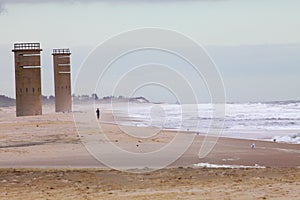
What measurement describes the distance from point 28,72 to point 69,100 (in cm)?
1134

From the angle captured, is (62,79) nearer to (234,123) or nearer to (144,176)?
(234,123)

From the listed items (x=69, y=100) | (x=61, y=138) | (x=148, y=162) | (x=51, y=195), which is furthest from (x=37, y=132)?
(x=69, y=100)

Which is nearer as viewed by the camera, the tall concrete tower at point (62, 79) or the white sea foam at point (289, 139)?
the white sea foam at point (289, 139)

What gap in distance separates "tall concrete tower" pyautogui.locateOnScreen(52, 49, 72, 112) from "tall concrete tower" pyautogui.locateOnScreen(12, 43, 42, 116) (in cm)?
884

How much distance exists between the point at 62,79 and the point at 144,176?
48973mm

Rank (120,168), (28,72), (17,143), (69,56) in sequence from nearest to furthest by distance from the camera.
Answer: (120,168) → (17,143) → (28,72) → (69,56)

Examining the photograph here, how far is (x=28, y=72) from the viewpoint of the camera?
54.8 metres

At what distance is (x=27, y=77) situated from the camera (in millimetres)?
54781

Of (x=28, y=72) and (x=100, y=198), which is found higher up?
(x=28, y=72)

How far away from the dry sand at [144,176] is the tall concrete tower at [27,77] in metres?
29.3

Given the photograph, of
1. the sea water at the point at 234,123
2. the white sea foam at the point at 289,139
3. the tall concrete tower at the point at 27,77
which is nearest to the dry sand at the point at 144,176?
the sea water at the point at 234,123

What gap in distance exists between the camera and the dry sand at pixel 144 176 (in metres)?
13.1

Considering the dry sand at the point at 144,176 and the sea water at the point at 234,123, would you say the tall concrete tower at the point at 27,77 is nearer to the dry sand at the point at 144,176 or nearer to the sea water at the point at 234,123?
the sea water at the point at 234,123

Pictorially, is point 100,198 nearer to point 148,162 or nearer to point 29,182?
point 29,182
